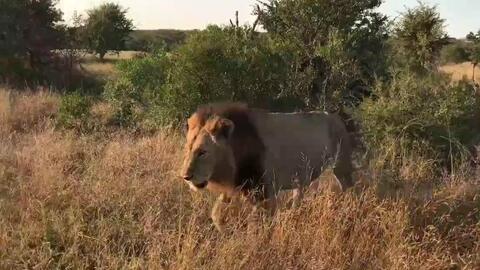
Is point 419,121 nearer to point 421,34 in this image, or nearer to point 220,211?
point 220,211

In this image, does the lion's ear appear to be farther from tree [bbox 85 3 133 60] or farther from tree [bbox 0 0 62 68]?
tree [bbox 85 3 133 60]

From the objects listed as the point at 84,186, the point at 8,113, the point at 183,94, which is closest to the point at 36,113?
the point at 8,113

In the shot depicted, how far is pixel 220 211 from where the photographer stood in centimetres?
561

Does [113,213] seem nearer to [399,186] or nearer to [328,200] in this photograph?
[328,200]

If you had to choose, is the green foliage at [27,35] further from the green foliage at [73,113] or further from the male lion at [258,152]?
the male lion at [258,152]

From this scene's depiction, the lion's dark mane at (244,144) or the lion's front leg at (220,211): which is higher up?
the lion's dark mane at (244,144)

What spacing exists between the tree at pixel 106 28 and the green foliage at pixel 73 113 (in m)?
27.8

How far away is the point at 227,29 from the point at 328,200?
7.07 metres

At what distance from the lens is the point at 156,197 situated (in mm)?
6027

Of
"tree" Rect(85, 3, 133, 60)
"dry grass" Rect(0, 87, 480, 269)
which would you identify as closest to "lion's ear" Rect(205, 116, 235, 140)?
"dry grass" Rect(0, 87, 480, 269)

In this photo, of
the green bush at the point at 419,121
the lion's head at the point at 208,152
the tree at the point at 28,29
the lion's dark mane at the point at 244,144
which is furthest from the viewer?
the tree at the point at 28,29

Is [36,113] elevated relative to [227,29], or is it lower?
lower

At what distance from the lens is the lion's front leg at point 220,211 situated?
5352mm

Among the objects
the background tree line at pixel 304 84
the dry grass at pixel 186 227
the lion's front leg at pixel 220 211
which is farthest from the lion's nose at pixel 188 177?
the background tree line at pixel 304 84
